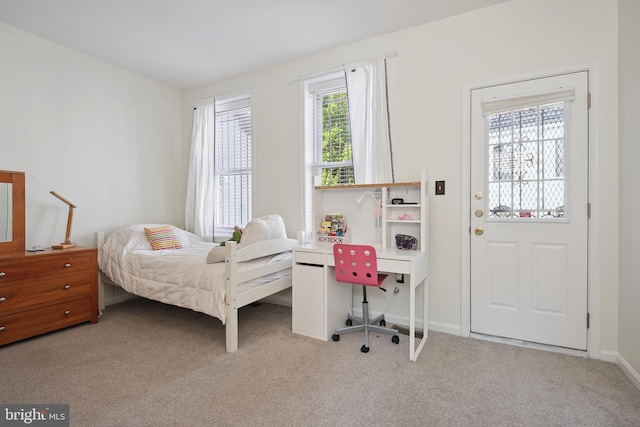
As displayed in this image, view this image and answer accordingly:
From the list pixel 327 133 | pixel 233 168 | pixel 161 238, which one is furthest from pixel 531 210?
pixel 161 238

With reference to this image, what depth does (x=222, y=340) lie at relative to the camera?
2607mm

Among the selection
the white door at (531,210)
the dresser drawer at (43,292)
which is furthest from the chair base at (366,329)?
the dresser drawer at (43,292)

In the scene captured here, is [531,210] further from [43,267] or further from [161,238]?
[43,267]

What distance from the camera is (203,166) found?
160 inches

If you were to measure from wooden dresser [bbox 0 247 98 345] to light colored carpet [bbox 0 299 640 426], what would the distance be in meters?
0.15

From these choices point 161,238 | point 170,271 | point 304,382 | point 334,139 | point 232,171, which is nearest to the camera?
point 304,382

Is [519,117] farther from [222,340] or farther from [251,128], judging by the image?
[222,340]

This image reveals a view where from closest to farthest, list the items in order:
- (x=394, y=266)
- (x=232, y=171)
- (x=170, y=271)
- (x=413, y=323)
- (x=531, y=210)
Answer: (x=413, y=323) → (x=394, y=266) → (x=531, y=210) → (x=170, y=271) → (x=232, y=171)

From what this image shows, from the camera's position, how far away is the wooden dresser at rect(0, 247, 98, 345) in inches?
96.1

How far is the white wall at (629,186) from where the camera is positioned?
1931mm

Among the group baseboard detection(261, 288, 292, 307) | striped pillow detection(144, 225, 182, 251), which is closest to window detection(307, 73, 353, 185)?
baseboard detection(261, 288, 292, 307)

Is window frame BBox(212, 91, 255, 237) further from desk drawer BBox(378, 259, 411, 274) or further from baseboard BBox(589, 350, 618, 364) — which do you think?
baseboard BBox(589, 350, 618, 364)

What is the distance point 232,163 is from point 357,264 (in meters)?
2.40

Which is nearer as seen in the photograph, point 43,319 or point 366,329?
point 366,329
